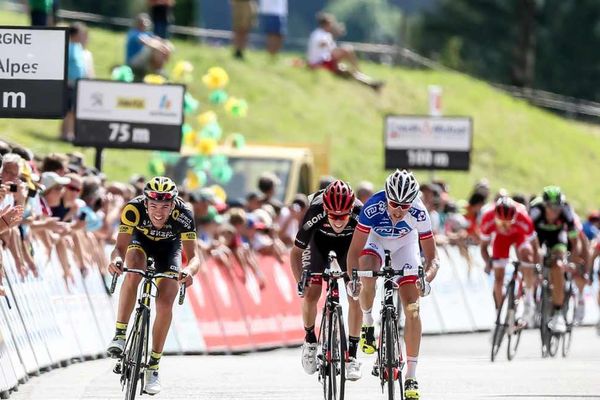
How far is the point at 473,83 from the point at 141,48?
959 inches

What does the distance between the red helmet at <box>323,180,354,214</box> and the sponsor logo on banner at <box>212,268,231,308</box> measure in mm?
7350

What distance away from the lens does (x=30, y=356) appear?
53.6 ft

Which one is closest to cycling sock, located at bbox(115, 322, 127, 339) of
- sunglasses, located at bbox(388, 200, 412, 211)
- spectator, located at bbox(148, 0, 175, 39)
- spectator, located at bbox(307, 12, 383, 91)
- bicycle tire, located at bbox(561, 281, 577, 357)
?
sunglasses, located at bbox(388, 200, 412, 211)

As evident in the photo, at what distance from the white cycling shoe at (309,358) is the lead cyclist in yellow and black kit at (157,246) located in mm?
1184

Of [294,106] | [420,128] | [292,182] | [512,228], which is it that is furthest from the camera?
[294,106]

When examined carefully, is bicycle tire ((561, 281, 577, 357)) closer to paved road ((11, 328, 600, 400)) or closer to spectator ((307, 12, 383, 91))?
paved road ((11, 328, 600, 400))

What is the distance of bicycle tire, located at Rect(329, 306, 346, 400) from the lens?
45.9ft

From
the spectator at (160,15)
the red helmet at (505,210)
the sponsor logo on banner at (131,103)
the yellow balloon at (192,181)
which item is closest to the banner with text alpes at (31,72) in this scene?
the sponsor logo on banner at (131,103)

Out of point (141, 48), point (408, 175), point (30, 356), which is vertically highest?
point (141, 48)

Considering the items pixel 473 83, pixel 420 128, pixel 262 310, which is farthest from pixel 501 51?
pixel 262 310

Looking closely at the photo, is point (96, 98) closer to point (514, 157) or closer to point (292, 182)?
point (292, 182)

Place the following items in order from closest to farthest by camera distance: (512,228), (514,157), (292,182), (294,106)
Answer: (512,228) < (292,182) < (294,106) < (514,157)

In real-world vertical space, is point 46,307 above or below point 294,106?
below

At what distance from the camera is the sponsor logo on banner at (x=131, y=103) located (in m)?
22.5
